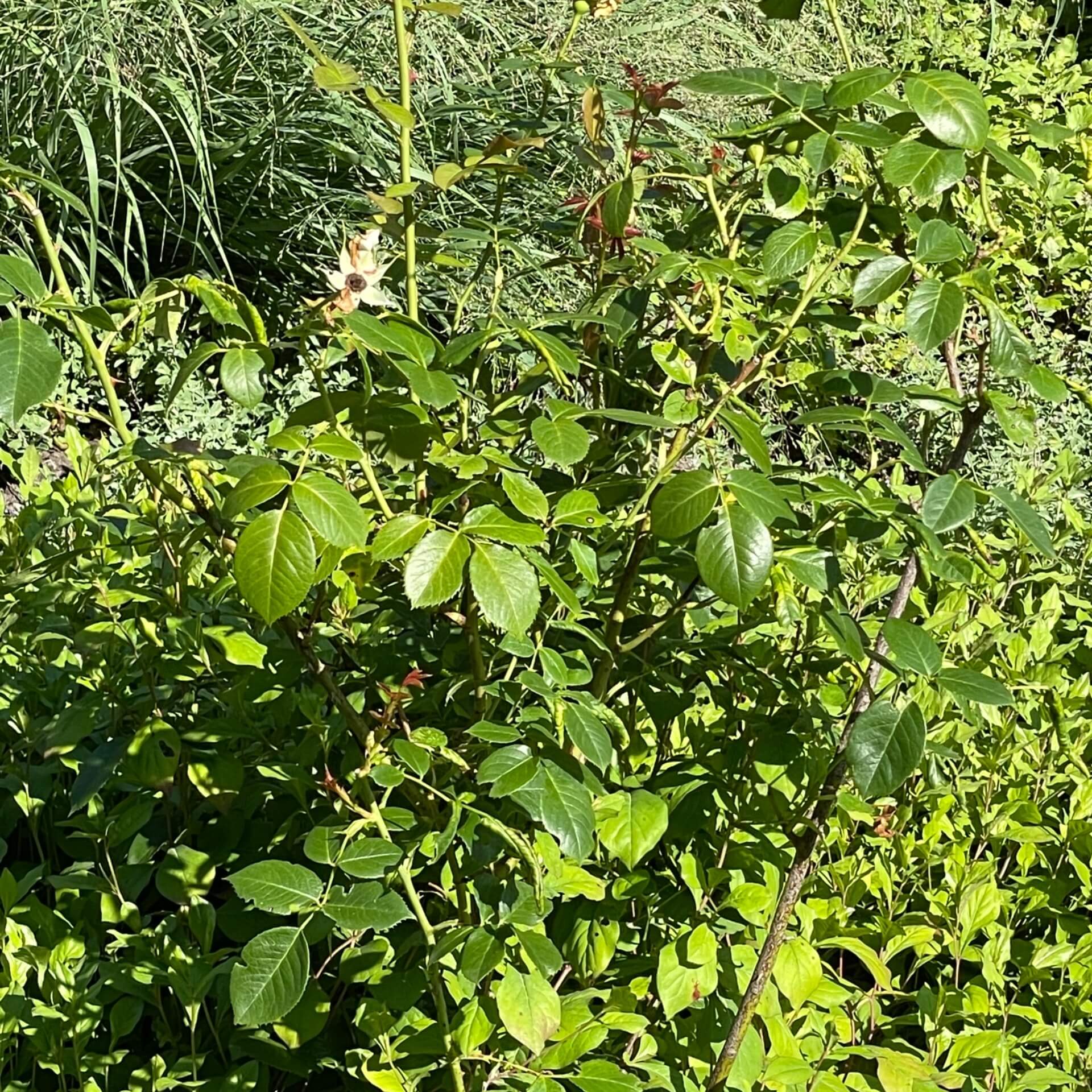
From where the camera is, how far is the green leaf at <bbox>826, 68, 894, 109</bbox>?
1.03 m

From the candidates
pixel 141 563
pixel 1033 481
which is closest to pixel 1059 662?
pixel 1033 481

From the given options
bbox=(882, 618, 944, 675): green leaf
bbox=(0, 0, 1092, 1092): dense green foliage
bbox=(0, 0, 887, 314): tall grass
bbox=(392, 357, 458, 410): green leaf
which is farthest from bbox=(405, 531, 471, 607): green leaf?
bbox=(0, 0, 887, 314): tall grass

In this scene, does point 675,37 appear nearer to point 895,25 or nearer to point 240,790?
point 895,25

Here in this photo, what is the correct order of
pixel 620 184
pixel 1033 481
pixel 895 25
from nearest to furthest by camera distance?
pixel 620 184 → pixel 1033 481 → pixel 895 25

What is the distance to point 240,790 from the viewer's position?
1.44 m

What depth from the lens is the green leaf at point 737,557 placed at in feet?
3.07

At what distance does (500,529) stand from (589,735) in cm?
18

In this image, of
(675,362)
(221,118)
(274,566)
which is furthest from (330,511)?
(221,118)

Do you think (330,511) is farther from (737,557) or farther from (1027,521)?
(1027,521)

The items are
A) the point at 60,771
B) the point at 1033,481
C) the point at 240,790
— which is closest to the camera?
the point at 240,790

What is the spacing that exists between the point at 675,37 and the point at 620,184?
12.9 feet

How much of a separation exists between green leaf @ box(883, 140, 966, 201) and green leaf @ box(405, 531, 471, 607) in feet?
1.37

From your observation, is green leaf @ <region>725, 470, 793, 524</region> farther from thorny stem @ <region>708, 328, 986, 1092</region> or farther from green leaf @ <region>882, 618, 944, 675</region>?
thorny stem @ <region>708, 328, 986, 1092</region>

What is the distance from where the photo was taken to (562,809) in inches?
39.8
